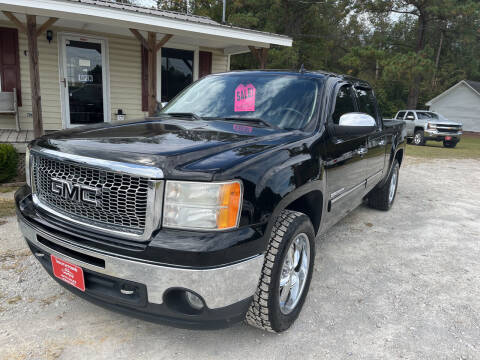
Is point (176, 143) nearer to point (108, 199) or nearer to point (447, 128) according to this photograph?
point (108, 199)

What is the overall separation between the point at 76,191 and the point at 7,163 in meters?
5.09

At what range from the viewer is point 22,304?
2648mm

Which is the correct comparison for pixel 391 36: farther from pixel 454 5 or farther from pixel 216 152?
pixel 216 152

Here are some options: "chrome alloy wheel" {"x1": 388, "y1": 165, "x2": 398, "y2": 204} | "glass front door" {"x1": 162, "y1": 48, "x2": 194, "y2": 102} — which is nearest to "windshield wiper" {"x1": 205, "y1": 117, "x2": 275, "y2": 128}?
"chrome alloy wheel" {"x1": 388, "y1": 165, "x2": 398, "y2": 204}

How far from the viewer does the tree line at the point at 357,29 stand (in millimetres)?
21359

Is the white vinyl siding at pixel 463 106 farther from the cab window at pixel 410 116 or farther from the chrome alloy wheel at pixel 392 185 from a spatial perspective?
the chrome alloy wheel at pixel 392 185

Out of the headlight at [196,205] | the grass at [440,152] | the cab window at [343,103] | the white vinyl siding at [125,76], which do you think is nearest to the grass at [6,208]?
the headlight at [196,205]

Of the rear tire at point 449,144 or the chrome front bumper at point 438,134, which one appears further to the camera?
the rear tire at point 449,144

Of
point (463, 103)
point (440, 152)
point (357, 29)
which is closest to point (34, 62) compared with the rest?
point (440, 152)

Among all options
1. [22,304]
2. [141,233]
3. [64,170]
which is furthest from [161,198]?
[22,304]

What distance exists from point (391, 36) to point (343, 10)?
23.2 ft

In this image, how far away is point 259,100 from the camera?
10.3 feet

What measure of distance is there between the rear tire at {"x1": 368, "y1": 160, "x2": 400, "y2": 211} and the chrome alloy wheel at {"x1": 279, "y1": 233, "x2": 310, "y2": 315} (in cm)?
289

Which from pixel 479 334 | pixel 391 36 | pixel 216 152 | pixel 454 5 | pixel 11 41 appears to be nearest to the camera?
pixel 216 152
